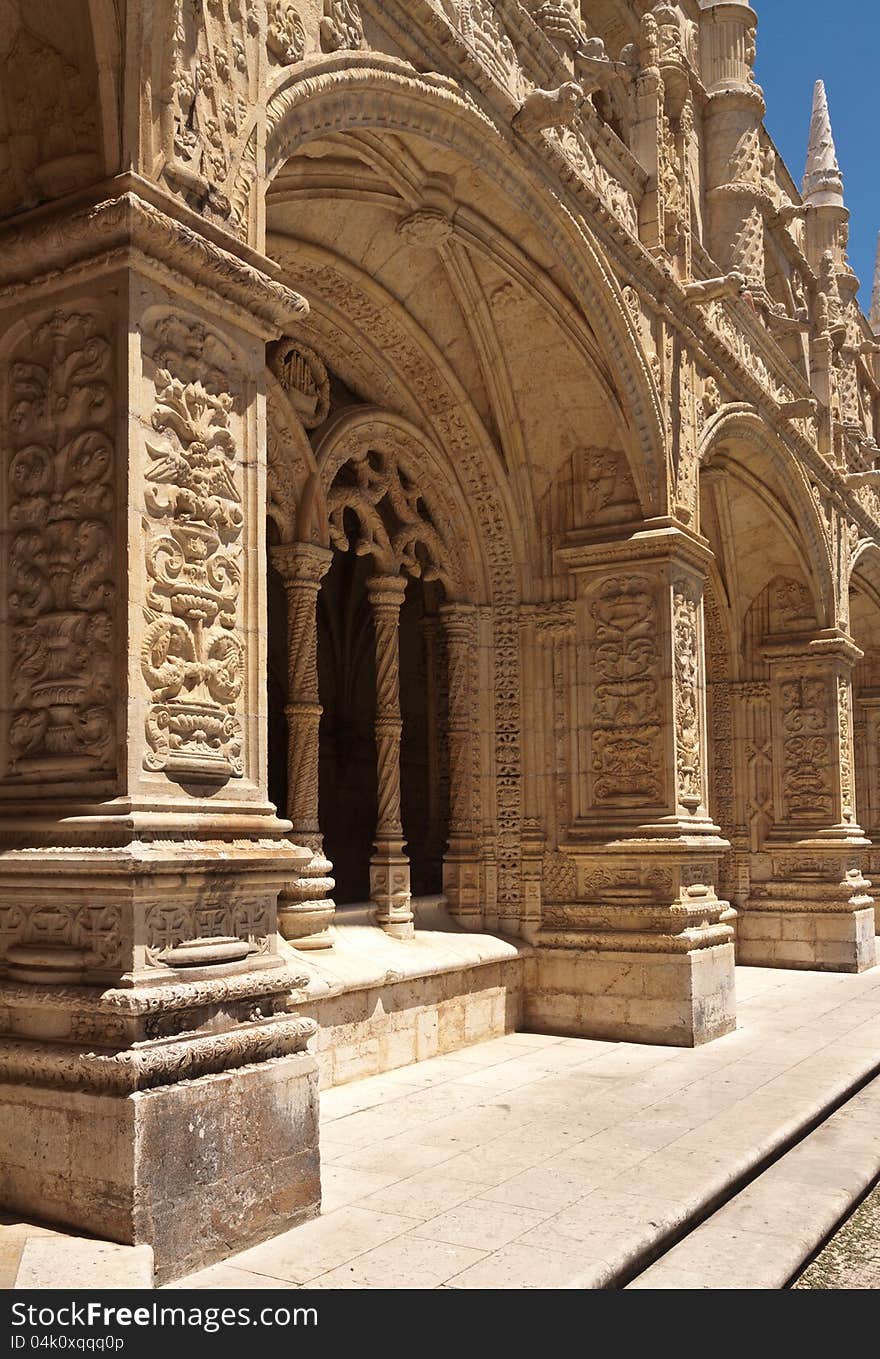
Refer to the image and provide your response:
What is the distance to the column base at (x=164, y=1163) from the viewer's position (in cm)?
329

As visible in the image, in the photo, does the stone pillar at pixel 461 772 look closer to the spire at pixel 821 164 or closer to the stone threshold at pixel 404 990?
the stone threshold at pixel 404 990

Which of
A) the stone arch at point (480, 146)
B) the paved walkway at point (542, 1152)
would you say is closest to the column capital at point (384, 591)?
the stone arch at point (480, 146)

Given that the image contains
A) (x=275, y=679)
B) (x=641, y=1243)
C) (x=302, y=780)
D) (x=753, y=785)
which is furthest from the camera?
(x=753, y=785)

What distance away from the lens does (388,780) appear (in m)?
7.51

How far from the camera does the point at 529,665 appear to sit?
826 centimetres

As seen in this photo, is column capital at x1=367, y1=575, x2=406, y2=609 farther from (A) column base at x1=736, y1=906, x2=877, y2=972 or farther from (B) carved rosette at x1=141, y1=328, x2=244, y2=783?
(A) column base at x1=736, y1=906, x2=877, y2=972

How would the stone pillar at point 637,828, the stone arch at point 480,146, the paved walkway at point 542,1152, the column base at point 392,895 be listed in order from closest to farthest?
the paved walkway at point 542,1152, the stone arch at point 480,146, the column base at point 392,895, the stone pillar at point 637,828

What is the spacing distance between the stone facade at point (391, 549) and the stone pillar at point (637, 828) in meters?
0.03

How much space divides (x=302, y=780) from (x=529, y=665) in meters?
2.12

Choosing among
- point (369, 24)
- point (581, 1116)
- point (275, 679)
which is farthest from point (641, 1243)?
point (275, 679)

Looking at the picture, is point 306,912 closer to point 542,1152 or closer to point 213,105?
point 542,1152

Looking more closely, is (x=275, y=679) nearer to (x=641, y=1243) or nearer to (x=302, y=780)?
(x=302, y=780)

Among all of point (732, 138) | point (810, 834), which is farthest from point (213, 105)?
point (810, 834)

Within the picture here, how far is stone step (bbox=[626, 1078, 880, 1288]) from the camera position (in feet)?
12.0
